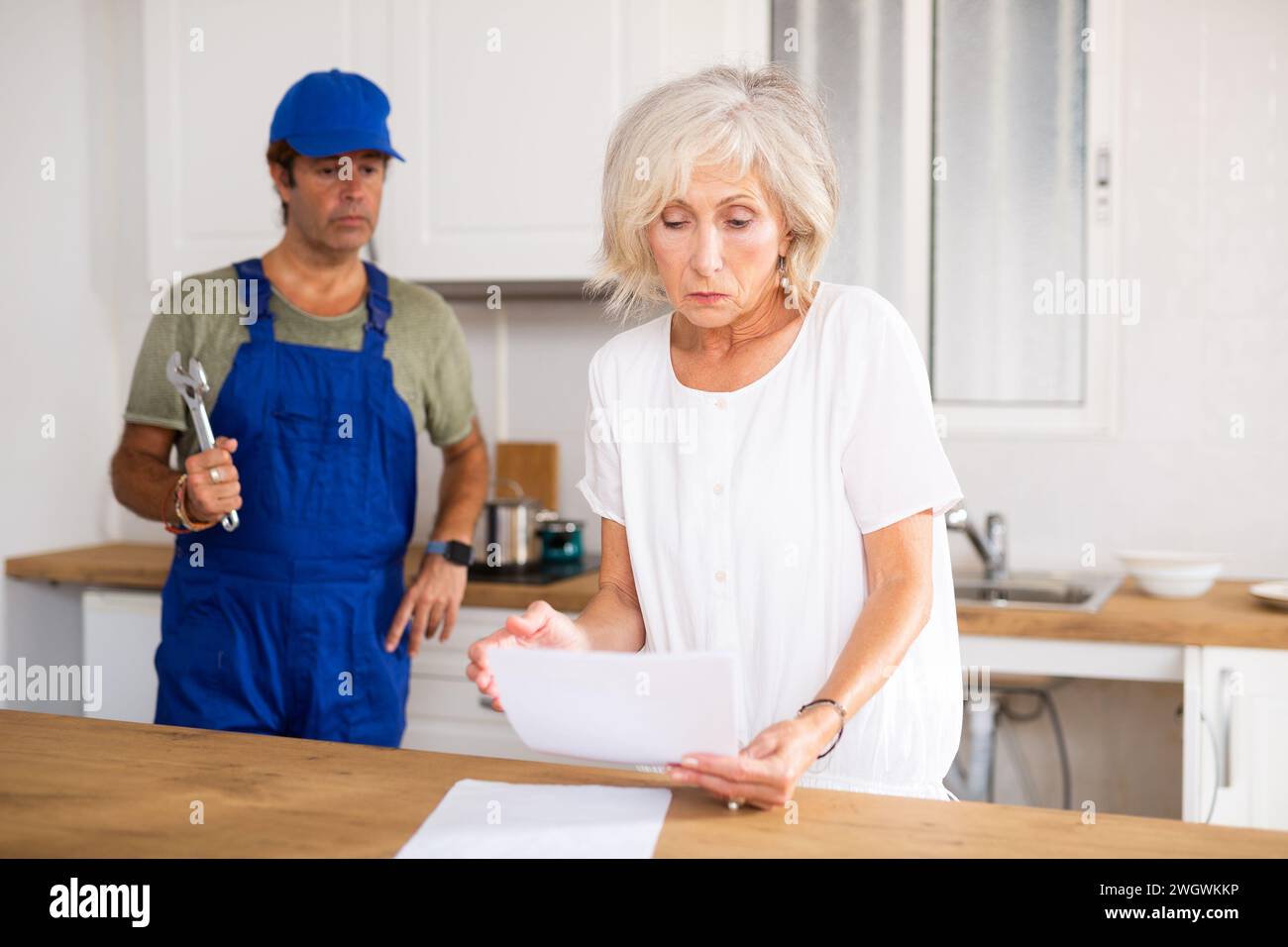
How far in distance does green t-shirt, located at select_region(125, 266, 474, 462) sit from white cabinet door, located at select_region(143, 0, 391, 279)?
2.34 ft

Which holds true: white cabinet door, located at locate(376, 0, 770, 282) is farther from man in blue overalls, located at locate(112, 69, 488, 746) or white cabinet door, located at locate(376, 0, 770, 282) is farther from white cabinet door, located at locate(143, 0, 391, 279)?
man in blue overalls, located at locate(112, 69, 488, 746)

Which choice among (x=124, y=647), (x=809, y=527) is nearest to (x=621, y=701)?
(x=809, y=527)

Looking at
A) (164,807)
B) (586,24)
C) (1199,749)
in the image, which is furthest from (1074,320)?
(164,807)

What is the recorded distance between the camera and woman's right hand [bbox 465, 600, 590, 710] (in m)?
1.13

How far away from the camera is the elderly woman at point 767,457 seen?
1.25 metres

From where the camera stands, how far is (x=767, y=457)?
52.8 inches

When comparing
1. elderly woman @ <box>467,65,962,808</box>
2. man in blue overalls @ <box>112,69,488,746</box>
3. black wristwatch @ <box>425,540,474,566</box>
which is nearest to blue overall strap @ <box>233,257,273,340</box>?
man in blue overalls @ <box>112,69,488,746</box>

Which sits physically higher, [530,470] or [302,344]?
[302,344]

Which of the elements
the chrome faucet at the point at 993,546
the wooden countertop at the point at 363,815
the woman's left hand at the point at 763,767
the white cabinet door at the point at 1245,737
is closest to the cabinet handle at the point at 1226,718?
the white cabinet door at the point at 1245,737

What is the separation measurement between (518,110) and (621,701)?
1.79 meters

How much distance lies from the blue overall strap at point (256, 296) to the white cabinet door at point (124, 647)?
0.92 m

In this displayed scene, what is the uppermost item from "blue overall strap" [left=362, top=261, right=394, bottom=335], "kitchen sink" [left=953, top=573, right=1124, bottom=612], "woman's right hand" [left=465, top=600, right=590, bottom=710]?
"blue overall strap" [left=362, top=261, right=394, bottom=335]

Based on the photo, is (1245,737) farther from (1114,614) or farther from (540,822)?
(540,822)

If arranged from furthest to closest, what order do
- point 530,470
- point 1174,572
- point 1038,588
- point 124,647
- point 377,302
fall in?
1. point 530,470
2. point 124,647
3. point 1038,588
4. point 1174,572
5. point 377,302
